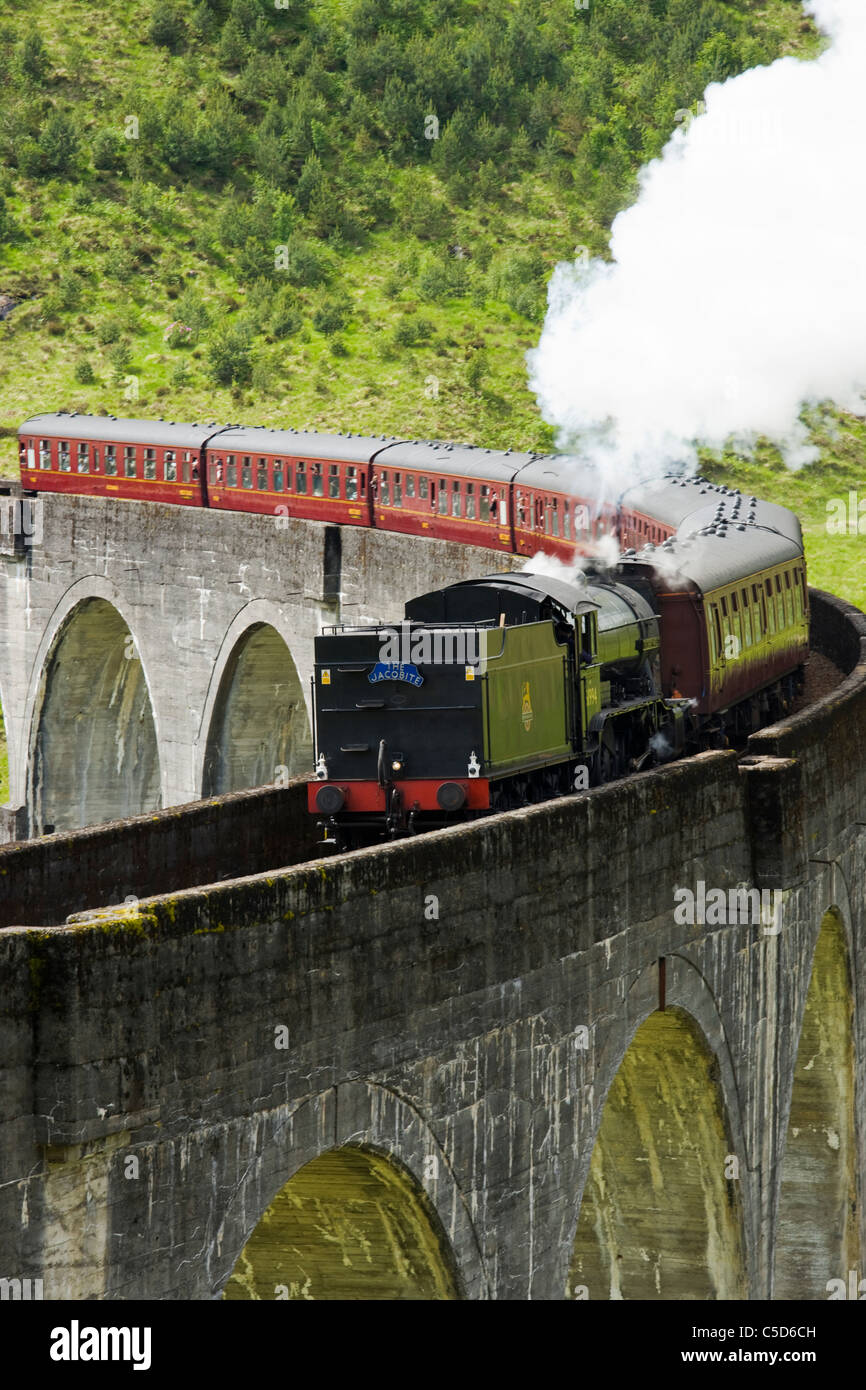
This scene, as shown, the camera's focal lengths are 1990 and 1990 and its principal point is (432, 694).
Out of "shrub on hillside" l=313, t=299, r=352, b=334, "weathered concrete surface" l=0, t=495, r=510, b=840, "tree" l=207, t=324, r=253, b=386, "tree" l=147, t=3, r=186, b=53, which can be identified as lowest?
"weathered concrete surface" l=0, t=495, r=510, b=840

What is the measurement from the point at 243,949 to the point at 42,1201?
6.61 ft

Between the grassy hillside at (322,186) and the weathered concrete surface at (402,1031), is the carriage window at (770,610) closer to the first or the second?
the weathered concrete surface at (402,1031)

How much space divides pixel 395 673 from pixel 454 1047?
4.16 m

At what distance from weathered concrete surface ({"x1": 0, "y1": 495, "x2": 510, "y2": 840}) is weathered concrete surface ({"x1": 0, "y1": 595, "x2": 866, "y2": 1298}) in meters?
15.3

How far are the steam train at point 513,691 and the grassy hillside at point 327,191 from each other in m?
45.2

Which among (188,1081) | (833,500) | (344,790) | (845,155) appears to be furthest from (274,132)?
(188,1081)

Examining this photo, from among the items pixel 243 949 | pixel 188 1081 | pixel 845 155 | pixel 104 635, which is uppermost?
pixel 845 155

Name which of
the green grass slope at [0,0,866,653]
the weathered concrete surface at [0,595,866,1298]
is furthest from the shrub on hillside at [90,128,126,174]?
the weathered concrete surface at [0,595,866,1298]

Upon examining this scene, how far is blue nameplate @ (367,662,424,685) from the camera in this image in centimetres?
1722

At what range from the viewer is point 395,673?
56.6ft

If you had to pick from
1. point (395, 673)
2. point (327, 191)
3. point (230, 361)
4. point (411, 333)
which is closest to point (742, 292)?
point (395, 673)

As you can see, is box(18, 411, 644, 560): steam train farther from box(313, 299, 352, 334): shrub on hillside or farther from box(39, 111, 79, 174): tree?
box(39, 111, 79, 174): tree
